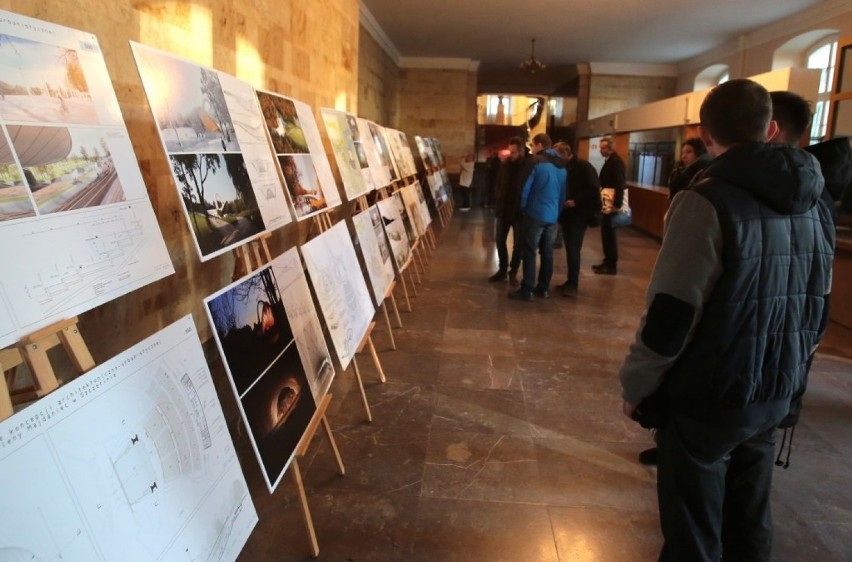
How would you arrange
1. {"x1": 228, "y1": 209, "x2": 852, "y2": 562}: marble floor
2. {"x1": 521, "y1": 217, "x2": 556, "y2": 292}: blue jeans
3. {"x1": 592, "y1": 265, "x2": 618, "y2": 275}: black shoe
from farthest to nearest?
{"x1": 592, "y1": 265, "x2": 618, "y2": 275}: black shoe, {"x1": 521, "y1": 217, "x2": 556, "y2": 292}: blue jeans, {"x1": 228, "y1": 209, "x2": 852, "y2": 562}: marble floor

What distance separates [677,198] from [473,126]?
1462cm

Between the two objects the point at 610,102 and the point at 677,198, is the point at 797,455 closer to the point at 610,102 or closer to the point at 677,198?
the point at 677,198

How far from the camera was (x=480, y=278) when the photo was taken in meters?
6.37

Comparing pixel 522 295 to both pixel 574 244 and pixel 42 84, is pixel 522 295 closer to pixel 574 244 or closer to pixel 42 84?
pixel 574 244

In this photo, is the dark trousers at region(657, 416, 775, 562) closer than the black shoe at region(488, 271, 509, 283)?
Yes

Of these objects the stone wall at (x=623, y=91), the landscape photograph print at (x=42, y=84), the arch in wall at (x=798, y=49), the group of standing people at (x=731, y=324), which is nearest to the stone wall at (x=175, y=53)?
the landscape photograph print at (x=42, y=84)

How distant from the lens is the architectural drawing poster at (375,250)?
3.62 meters

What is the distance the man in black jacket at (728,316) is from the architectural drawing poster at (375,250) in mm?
2251

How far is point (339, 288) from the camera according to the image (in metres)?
2.79

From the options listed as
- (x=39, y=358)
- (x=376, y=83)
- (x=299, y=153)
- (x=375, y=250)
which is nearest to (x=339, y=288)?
(x=299, y=153)

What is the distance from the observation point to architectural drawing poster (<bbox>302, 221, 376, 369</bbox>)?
2551 millimetres

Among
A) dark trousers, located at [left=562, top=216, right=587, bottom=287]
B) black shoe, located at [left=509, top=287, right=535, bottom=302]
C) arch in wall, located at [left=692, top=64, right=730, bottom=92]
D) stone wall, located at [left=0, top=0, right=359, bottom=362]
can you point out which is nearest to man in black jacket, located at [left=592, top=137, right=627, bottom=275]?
dark trousers, located at [left=562, top=216, right=587, bottom=287]

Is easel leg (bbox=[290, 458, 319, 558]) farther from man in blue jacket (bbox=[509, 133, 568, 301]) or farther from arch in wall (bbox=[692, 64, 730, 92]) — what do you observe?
arch in wall (bbox=[692, 64, 730, 92])

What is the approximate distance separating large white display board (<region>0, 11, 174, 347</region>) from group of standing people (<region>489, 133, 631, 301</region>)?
4.16 m
